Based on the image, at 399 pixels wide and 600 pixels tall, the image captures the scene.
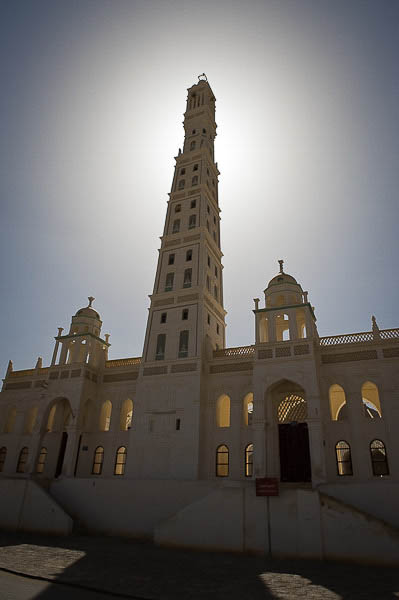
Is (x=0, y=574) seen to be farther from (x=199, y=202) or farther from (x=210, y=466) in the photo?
(x=199, y=202)

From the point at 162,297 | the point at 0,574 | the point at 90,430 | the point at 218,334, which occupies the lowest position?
the point at 0,574

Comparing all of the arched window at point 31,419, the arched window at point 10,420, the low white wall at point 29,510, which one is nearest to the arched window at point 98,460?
the low white wall at point 29,510

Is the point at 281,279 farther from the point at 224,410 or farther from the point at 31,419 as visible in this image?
the point at 31,419

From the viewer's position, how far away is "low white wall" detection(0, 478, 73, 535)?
71.5 feet

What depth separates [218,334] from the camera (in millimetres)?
31062

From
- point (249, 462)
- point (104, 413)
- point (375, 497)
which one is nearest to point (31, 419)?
point (104, 413)

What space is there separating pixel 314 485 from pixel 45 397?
19574 mm

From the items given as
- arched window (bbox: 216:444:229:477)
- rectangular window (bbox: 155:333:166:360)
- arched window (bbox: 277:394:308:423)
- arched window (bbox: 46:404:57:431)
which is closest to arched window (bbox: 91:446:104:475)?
arched window (bbox: 46:404:57:431)

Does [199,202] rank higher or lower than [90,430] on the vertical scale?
higher

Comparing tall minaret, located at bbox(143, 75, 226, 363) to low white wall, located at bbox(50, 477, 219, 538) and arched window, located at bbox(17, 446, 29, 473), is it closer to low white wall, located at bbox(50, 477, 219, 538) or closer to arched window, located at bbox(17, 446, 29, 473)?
low white wall, located at bbox(50, 477, 219, 538)

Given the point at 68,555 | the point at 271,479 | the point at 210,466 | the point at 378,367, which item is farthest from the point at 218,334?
the point at 68,555

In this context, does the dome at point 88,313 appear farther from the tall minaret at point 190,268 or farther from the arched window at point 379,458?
the arched window at point 379,458

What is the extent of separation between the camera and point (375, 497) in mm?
18781

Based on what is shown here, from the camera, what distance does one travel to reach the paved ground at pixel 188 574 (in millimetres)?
10695
